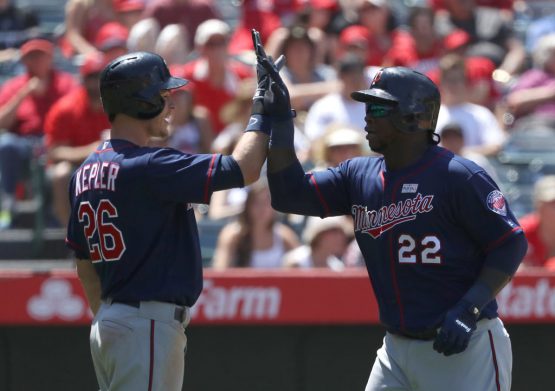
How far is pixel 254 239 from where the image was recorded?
7340 mm

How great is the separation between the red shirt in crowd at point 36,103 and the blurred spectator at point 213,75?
2.94 feet

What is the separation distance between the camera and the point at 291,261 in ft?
23.8

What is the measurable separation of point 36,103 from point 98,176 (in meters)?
4.83

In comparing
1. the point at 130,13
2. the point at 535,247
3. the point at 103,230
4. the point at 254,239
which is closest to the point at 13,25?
the point at 130,13

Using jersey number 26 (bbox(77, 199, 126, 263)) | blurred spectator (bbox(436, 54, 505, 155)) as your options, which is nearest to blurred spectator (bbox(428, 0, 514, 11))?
blurred spectator (bbox(436, 54, 505, 155))

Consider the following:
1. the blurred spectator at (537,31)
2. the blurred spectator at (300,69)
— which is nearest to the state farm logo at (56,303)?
the blurred spectator at (300,69)

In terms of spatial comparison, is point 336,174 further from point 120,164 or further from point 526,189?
point 526,189

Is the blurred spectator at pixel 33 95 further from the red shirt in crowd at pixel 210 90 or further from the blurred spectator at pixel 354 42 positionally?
the blurred spectator at pixel 354 42

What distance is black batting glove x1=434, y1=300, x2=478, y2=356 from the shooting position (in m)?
4.02

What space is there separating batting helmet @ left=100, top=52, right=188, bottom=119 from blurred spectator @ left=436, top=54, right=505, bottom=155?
4.48m

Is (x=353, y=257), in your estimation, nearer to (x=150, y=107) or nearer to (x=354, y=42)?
(x=354, y=42)

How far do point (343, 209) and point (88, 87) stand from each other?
404 centimetres

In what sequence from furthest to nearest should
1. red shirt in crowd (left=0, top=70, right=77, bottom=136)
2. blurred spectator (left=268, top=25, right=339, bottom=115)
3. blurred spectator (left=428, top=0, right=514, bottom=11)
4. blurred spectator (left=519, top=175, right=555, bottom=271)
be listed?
blurred spectator (left=428, top=0, right=514, bottom=11)
blurred spectator (left=268, top=25, right=339, bottom=115)
red shirt in crowd (left=0, top=70, right=77, bottom=136)
blurred spectator (left=519, top=175, right=555, bottom=271)

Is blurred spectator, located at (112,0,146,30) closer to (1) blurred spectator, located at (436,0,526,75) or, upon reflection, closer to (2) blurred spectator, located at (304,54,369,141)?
(2) blurred spectator, located at (304,54,369,141)
